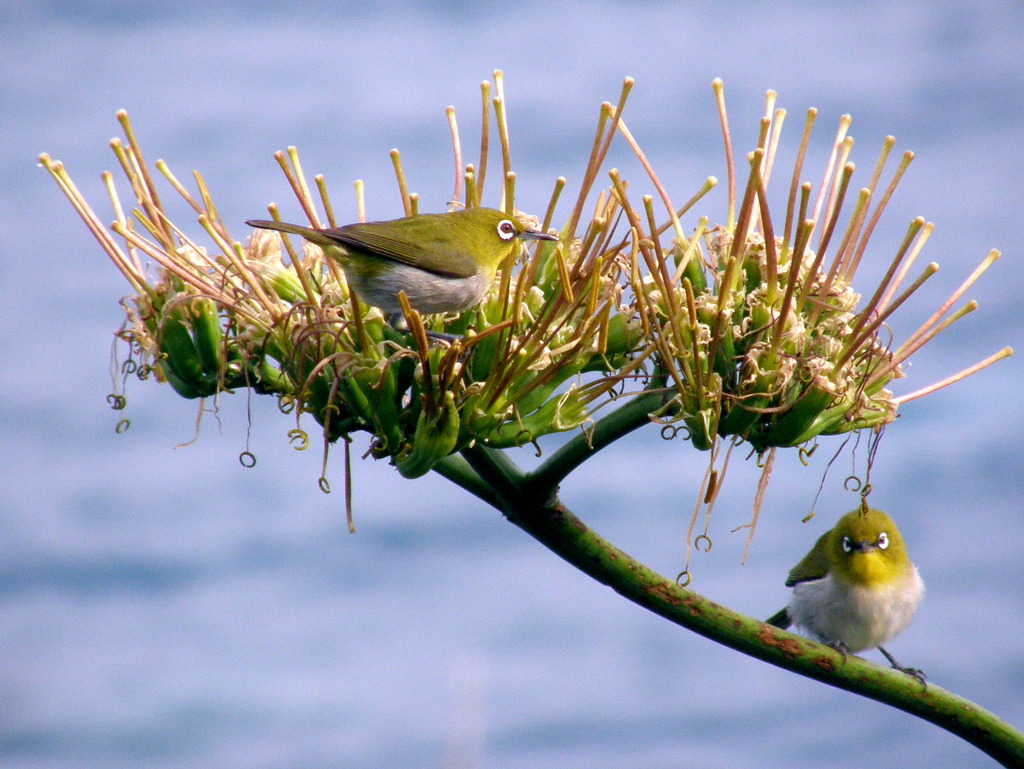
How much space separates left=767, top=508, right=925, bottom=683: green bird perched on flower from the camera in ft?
19.1

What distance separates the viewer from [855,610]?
5793mm

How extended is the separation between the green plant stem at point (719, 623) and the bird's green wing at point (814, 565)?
3144 mm

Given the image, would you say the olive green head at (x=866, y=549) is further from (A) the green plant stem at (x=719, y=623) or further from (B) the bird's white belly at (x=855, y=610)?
(A) the green plant stem at (x=719, y=623)

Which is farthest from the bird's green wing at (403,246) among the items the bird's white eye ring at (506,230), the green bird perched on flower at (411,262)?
the bird's white eye ring at (506,230)

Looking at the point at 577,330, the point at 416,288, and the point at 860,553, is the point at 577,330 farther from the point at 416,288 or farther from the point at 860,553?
the point at 860,553

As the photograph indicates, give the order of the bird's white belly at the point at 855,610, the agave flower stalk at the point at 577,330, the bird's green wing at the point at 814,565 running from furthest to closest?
the bird's green wing at the point at 814,565, the bird's white belly at the point at 855,610, the agave flower stalk at the point at 577,330

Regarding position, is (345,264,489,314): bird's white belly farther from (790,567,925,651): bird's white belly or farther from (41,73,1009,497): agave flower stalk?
(790,567,925,651): bird's white belly

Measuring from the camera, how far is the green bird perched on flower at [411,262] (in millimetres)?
2912

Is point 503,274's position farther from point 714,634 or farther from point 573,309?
point 714,634

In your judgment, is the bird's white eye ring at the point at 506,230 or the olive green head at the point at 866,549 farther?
the olive green head at the point at 866,549

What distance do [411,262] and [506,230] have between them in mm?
331

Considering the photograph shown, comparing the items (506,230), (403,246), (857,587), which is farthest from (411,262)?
(857,587)

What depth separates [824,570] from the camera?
602 cm

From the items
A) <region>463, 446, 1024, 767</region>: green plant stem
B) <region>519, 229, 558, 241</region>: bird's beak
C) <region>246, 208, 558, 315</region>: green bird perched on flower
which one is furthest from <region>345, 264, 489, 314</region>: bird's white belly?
<region>463, 446, 1024, 767</region>: green plant stem
